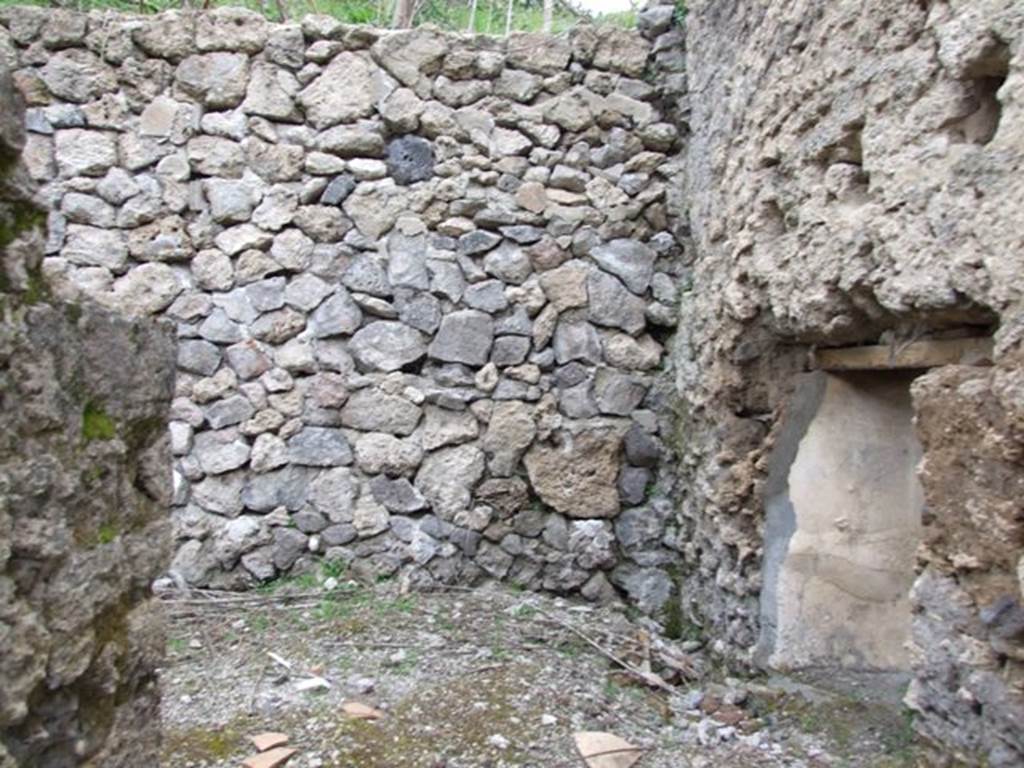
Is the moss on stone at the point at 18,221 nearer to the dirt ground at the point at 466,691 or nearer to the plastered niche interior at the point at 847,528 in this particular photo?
the dirt ground at the point at 466,691

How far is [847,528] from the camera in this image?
2588mm

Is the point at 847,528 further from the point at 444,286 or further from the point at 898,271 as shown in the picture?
the point at 444,286

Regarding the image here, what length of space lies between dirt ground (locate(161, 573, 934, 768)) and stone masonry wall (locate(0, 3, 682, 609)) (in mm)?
257

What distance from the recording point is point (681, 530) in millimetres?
3701

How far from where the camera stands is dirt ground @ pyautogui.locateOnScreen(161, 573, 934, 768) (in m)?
2.41

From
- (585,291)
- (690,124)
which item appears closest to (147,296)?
(585,291)

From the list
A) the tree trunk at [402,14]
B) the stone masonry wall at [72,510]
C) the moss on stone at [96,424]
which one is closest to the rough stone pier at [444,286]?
the tree trunk at [402,14]

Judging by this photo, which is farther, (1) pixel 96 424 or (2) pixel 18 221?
(1) pixel 96 424

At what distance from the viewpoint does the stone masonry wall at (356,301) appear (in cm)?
369

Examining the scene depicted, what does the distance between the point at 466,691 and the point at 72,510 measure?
171cm

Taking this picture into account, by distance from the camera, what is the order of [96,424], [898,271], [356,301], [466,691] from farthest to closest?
1. [356,301]
2. [466,691]
3. [898,271]
4. [96,424]

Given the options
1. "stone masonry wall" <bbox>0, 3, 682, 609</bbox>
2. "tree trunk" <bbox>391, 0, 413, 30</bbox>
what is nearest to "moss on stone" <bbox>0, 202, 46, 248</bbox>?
"stone masonry wall" <bbox>0, 3, 682, 609</bbox>

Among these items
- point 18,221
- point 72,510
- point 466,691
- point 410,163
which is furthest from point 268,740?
point 410,163

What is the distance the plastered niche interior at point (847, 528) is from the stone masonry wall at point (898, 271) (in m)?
0.16
